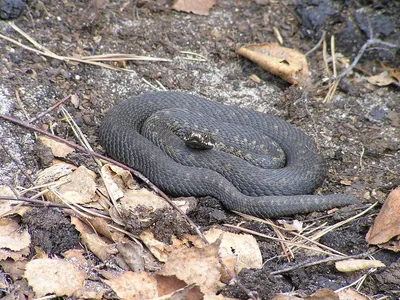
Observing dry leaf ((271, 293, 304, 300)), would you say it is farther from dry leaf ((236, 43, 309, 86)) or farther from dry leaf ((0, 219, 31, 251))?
dry leaf ((236, 43, 309, 86))

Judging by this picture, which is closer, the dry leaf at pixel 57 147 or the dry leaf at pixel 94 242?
the dry leaf at pixel 94 242

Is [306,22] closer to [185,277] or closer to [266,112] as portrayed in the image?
[266,112]

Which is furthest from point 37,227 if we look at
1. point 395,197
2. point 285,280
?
point 395,197

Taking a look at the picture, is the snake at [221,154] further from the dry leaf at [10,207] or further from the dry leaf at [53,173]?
the dry leaf at [10,207]

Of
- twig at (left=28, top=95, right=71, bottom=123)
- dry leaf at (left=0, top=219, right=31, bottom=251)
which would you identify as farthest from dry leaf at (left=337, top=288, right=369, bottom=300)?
twig at (left=28, top=95, right=71, bottom=123)

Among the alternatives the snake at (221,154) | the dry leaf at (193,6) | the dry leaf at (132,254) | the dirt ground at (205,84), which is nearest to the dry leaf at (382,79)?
the dirt ground at (205,84)

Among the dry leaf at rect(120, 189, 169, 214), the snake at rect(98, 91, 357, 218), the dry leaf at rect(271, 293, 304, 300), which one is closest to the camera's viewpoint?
the dry leaf at rect(271, 293, 304, 300)
